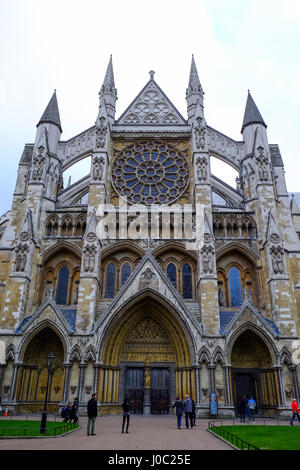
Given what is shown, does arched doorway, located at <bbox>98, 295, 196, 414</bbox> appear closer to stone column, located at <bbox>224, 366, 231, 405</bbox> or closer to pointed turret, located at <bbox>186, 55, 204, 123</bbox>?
stone column, located at <bbox>224, 366, 231, 405</bbox>

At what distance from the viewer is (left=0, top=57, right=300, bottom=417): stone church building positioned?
20.6 metres

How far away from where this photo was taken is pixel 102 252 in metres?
24.2

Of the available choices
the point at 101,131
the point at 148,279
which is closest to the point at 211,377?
the point at 148,279

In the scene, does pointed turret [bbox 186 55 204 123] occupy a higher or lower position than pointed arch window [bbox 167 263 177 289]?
higher

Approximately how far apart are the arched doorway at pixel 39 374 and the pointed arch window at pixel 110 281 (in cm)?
426

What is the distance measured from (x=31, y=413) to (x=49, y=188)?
14987 millimetres

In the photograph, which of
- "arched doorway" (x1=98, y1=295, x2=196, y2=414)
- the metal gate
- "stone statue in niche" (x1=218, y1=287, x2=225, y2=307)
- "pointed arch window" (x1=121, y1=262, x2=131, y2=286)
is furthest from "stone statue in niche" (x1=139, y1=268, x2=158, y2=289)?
the metal gate

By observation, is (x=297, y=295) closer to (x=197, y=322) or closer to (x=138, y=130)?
(x=197, y=322)

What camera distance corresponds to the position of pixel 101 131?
27344mm

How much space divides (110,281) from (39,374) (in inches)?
284

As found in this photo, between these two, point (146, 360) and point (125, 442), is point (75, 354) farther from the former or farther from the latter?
point (125, 442)

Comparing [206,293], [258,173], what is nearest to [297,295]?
[206,293]

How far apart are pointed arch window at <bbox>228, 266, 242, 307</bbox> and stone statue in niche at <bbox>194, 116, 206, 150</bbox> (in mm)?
9518
